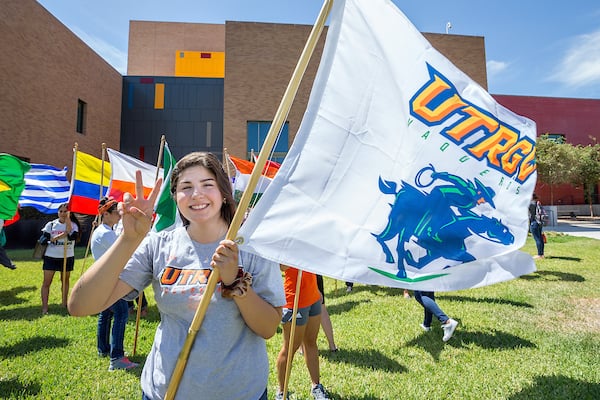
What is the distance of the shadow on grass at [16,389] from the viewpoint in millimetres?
3740

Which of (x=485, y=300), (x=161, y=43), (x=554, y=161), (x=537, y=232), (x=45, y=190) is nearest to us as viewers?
(x=485, y=300)

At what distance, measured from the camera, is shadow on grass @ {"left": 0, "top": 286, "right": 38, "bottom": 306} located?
7852mm

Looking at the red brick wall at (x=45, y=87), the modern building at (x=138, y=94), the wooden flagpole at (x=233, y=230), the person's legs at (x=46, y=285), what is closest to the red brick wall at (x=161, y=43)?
the modern building at (x=138, y=94)

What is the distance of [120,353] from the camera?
177 inches

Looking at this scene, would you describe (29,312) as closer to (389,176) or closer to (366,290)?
(366,290)

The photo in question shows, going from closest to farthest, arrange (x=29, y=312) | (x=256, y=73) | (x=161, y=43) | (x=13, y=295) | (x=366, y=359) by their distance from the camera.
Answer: (x=366, y=359), (x=29, y=312), (x=13, y=295), (x=256, y=73), (x=161, y=43)

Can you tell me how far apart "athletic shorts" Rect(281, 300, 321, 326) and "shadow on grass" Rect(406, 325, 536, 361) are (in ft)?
6.85

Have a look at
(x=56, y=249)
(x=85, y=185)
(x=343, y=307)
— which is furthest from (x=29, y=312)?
(x=343, y=307)

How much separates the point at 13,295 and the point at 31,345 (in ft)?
Result: 13.9

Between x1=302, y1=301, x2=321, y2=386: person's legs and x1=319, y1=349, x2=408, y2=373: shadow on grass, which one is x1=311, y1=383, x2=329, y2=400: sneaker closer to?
x1=302, y1=301, x2=321, y2=386: person's legs

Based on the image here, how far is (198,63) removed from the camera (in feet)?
115

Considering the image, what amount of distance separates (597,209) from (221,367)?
4486 centimetres

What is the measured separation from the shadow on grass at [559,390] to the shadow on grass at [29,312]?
7395mm

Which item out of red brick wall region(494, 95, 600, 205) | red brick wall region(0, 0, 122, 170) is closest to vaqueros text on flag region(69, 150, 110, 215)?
red brick wall region(0, 0, 122, 170)
